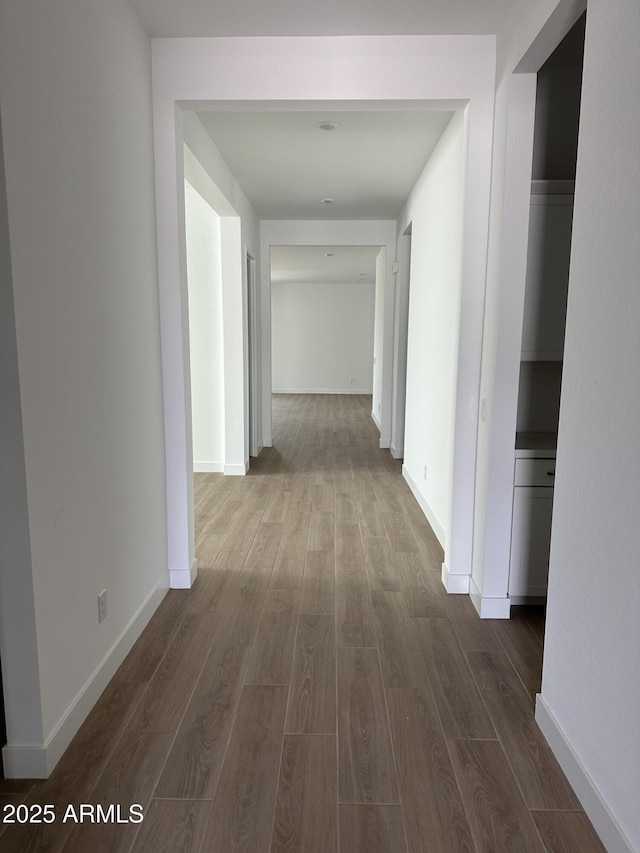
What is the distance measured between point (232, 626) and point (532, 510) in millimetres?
1524

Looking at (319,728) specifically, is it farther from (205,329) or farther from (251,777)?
(205,329)

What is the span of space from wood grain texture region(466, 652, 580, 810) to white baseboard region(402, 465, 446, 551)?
3.80 ft

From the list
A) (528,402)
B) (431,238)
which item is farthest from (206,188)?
(528,402)

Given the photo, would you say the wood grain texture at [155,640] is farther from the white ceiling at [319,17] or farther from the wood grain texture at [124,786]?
the white ceiling at [319,17]

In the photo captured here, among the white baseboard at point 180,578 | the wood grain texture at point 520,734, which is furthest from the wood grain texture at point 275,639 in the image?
the wood grain texture at point 520,734

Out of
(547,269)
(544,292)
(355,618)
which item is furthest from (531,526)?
(547,269)

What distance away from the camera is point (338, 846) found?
1.48 meters

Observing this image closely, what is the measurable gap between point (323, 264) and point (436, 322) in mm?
5777

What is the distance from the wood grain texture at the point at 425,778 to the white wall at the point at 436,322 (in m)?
1.10

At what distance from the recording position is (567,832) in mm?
1529

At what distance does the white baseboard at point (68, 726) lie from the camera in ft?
5.51

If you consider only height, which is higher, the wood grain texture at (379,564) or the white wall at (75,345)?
the white wall at (75,345)

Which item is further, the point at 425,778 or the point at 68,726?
the point at 68,726

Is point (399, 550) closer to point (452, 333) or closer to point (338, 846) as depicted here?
point (452, 333)
